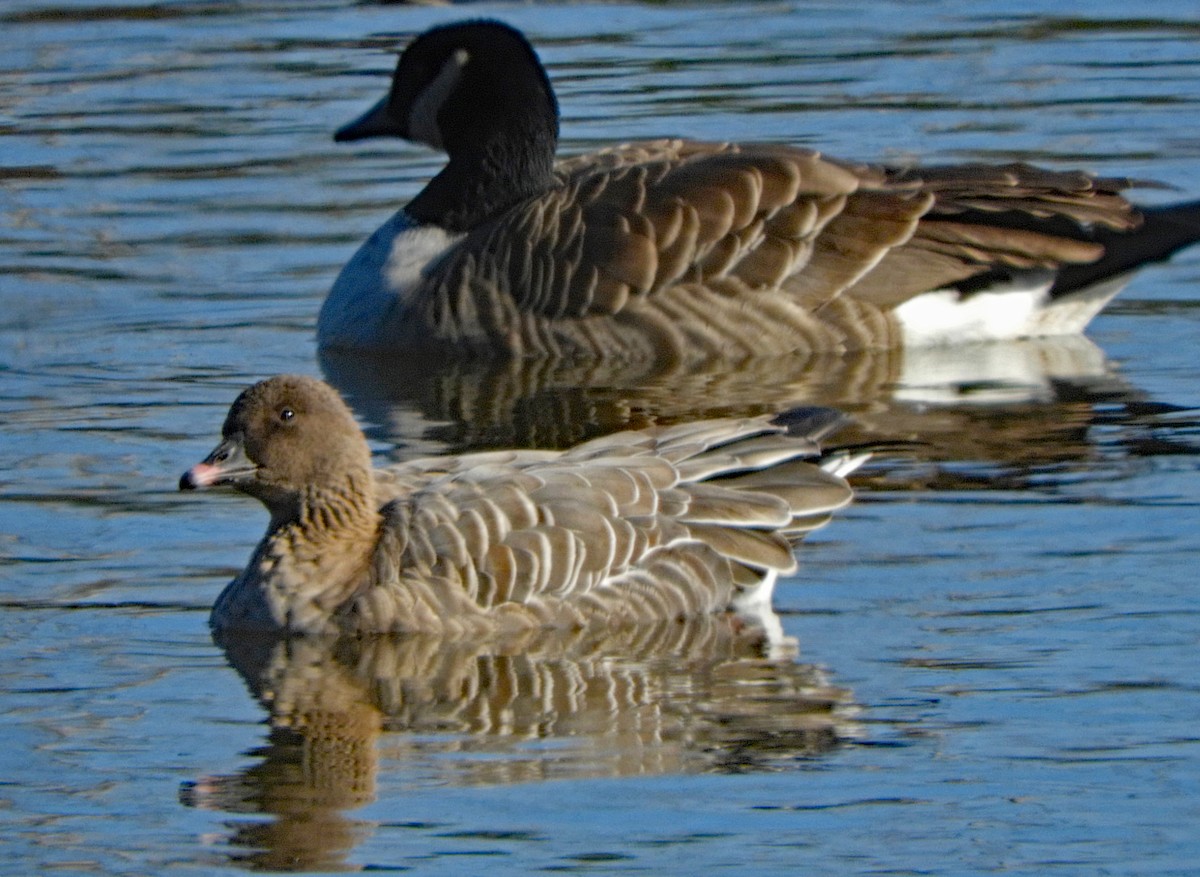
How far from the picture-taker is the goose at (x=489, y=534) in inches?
334

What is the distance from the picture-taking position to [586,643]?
8414 mm

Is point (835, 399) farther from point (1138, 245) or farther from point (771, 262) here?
point (1138, 245)

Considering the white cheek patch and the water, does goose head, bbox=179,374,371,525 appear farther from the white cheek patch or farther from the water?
the white cheek patch

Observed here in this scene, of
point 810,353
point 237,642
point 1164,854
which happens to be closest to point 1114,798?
point 1164,854

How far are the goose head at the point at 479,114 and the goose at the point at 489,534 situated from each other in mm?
4685

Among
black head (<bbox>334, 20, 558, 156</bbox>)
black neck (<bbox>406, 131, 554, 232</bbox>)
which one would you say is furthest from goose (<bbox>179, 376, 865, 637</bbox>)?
black head (<bbox>334, 20, 558, 156</bbox>)

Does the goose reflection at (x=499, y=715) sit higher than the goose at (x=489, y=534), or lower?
lower

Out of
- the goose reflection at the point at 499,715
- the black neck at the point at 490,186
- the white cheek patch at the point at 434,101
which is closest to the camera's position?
the goose reflection at the point at 499,715

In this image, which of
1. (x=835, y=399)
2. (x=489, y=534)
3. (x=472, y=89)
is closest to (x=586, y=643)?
(x=489, y=534)

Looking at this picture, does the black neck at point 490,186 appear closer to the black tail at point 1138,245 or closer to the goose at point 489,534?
the black tail at point 1138,245

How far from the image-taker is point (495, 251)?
12.9m

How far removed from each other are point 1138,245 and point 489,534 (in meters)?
5.14

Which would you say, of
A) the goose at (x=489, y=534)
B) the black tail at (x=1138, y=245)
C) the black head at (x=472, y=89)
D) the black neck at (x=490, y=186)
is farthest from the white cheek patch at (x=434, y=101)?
the goose at (x=489, y=534)

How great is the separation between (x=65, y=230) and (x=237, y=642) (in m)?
7.31
